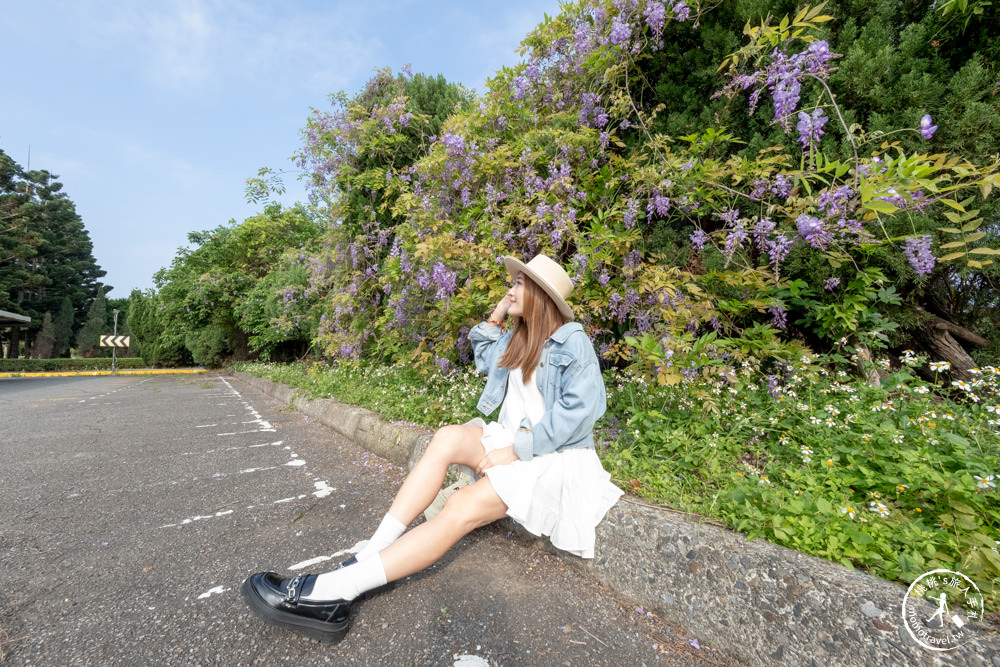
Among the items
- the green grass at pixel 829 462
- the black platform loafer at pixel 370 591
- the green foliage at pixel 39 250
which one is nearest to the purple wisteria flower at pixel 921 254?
the green grass at pixel 829 462

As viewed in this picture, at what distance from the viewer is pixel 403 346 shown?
474 centimetres

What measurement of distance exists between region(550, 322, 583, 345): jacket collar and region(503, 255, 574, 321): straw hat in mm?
95

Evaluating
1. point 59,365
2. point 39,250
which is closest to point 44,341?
point 39,250

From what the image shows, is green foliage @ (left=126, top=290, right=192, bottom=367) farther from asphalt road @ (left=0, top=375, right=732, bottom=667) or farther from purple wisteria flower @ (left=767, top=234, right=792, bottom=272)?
purple wisteria flower @ (left=767, top=234, right=792, bottom=272)

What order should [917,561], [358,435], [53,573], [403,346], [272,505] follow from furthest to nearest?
1. [403,346]
2. [358,435]
3. [272,505]
4. [53,573]
5. [917,561]

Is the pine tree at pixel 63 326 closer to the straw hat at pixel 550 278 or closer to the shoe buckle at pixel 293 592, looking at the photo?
the shoe buckle at pixel 293 592

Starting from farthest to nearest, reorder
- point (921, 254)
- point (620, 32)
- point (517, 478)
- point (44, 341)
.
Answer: point (44, 341) < point (620, 32) < point (921, 254) < point (517, 478)

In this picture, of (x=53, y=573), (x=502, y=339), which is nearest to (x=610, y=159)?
(x=502, y=339)

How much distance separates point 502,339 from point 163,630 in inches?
69.0

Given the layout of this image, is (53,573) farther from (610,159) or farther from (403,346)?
(610,159)

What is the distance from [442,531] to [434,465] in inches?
12.1

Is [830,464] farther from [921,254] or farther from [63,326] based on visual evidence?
[63,326]

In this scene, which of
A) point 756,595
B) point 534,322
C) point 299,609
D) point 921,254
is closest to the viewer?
point 756,595

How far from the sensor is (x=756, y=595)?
1252 millimetres
